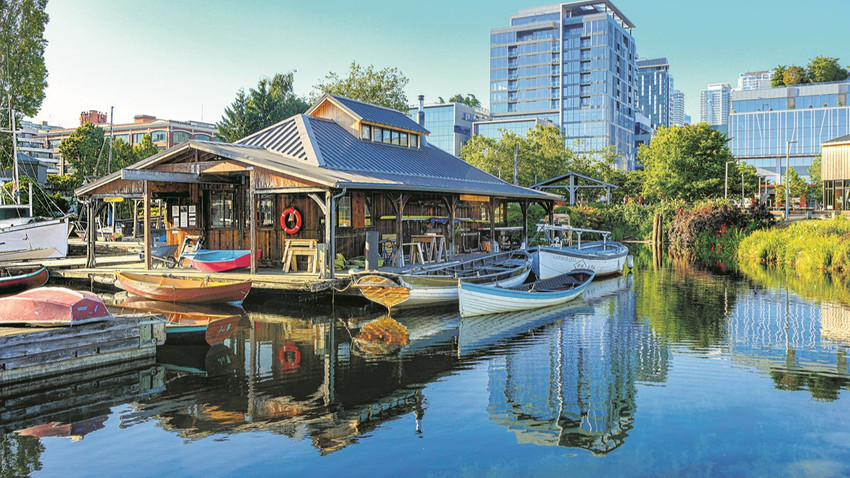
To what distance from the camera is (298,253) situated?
65.8 ft

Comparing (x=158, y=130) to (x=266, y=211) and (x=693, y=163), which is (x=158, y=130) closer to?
(x=693, y=163)

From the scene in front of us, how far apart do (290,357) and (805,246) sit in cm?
2852

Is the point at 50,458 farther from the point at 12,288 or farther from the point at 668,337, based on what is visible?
the point at 12,288

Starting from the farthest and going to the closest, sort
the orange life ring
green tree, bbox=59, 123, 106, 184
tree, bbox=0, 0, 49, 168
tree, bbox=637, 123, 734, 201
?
1. tree, bbox=637, 123, 734, 201
2. green tree, bbox=59, 123, 106, 184
3. tree, bbox=0, 0, 49, 168
4. the orange life ring

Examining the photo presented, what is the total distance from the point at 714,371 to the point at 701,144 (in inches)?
1844

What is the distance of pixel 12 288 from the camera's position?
20219 mm

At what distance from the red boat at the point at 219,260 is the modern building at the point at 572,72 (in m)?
102

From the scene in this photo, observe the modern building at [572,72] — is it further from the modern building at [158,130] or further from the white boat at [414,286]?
the white boat at [414,286]

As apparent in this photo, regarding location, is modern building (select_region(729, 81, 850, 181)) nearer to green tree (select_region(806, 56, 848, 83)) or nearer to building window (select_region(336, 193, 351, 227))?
green tree (select_region(806, 56, 848, 83))

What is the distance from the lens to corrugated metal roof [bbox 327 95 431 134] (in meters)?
25.9

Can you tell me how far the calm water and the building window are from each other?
19.8 feet

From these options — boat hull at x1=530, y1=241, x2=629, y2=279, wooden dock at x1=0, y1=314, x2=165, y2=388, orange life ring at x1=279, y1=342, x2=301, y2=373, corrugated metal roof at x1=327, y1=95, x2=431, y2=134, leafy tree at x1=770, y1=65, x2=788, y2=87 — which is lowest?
orange life ring at x1=279, y1=342, x2=301, y2=373

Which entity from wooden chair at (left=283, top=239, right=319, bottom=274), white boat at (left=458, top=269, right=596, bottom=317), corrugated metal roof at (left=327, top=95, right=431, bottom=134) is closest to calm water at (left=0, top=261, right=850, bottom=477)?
white boat at (left=458, top=269, right=596, bottom=317)

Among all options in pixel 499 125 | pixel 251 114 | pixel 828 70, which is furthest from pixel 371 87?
pixel 828 70
